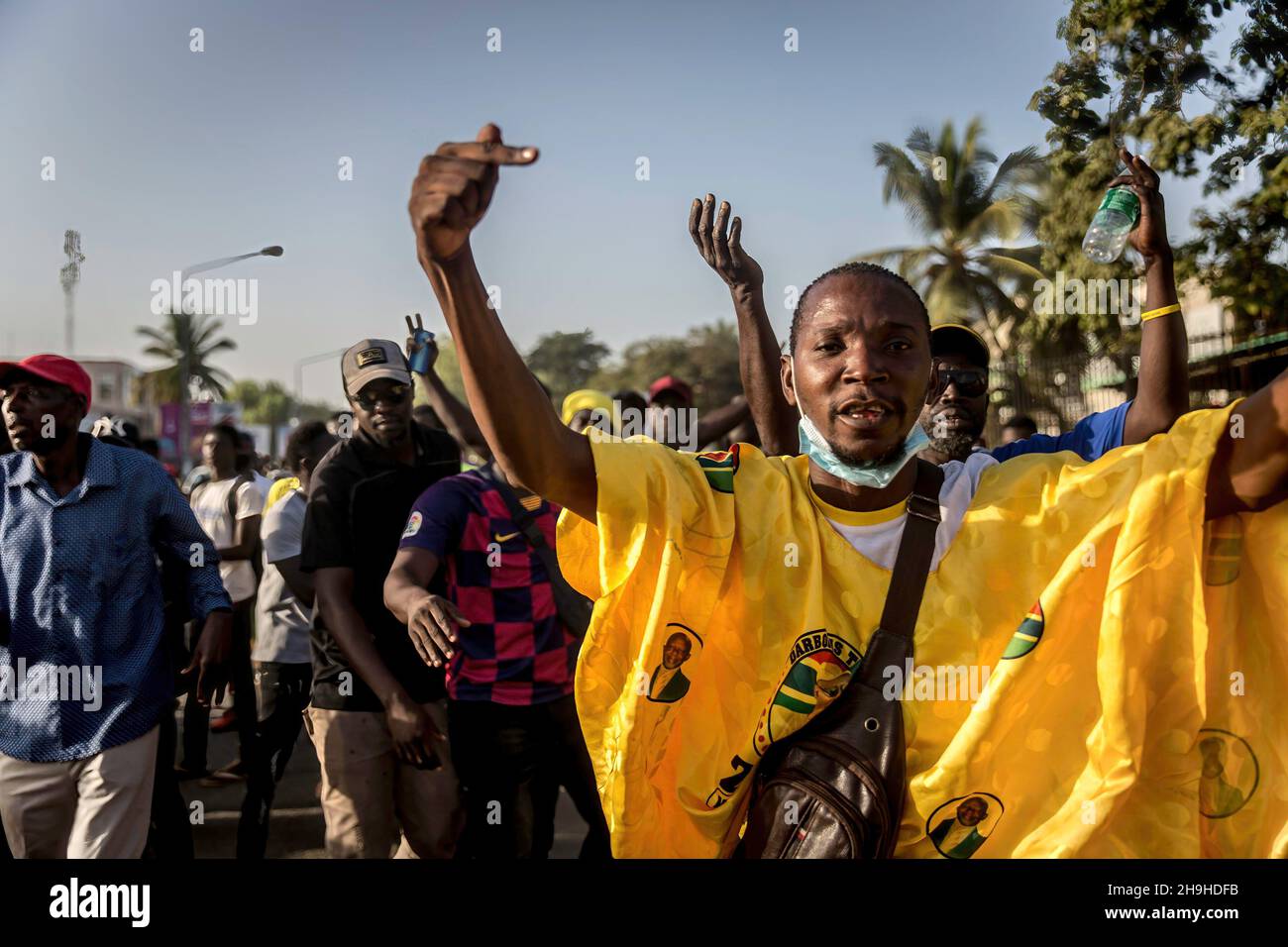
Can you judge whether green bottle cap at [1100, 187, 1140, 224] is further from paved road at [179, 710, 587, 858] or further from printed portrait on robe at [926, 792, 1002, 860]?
paved road at [179, 710, 587, 858]

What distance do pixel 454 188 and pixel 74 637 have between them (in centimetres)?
260

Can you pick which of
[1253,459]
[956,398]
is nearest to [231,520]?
[956,398]

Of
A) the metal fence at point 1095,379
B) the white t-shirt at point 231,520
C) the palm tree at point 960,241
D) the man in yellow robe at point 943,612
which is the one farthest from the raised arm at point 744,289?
the palm tree at point 960,241

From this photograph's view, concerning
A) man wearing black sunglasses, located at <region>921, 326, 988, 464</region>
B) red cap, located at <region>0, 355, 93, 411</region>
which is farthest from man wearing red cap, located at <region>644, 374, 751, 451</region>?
red cap, located at <region>0, 355, 93, 411</region>

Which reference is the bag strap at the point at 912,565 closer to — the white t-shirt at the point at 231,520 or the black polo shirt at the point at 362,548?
the black polo shirt at the point at 362,548

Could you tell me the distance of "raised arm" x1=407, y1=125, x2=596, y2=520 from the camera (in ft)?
5.19

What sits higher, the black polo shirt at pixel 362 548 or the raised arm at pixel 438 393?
the raised arm at pixel 438 393

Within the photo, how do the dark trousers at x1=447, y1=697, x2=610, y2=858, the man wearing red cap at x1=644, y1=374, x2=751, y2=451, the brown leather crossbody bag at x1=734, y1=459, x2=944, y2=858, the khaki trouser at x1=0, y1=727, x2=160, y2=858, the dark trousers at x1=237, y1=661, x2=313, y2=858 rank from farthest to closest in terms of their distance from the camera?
the man wearing red cap at x1=644, y1=374, x2=751, y2=451 < the dark trousers at x1=237, y1=661, x2=313, y2=858 < the dark trousers at x1=447, y1=697, x2=610, y2=858 < the khaki trouser at x1=0, y1=727, x2=160, y2=858 < the brown leather crossbody bag at x1=734, y1=459, x2=944, y2=858

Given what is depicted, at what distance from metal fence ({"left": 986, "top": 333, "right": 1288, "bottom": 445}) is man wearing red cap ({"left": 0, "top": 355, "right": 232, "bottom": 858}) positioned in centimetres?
1012

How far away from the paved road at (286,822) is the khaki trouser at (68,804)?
5.46 feet

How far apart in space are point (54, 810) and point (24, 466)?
1105 millimetres

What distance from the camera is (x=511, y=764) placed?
143 inches

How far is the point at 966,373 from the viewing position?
3119 millimetres

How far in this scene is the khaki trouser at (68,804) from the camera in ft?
11.2
